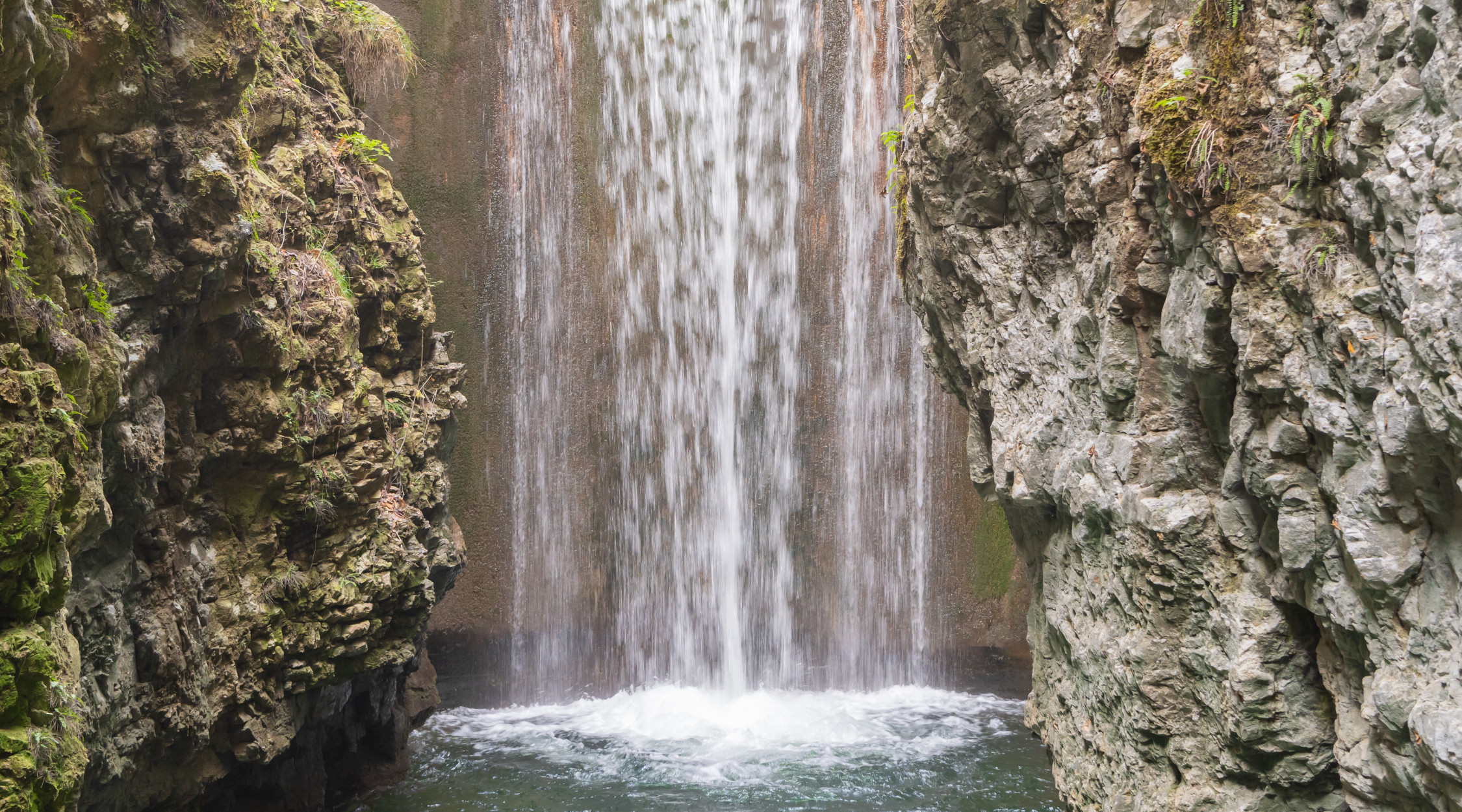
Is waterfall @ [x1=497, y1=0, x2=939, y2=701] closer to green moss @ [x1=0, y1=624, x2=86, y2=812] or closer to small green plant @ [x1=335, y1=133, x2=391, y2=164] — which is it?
small green plant @ [x1=335, y1=133, x2=391, y2=164]

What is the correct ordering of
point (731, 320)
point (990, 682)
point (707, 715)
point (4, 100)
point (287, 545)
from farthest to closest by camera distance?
1. point (731, 320)
2. point (990, 682)
3. point (707, 715)
4. point (287, 545)
5. point (4, 100)

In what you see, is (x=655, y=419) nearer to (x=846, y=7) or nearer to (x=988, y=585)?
(x=988, y=585)

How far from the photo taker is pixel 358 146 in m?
7.28

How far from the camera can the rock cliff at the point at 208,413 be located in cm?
313

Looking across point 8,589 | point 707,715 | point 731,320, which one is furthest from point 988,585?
point 8,589

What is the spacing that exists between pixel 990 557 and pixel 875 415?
2.08m

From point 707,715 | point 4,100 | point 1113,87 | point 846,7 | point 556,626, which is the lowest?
point 707,715

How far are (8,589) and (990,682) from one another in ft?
30.9

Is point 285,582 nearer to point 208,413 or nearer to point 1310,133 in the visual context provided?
point 208,413

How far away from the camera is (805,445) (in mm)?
10914

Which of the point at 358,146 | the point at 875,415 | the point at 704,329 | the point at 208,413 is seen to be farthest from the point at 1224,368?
the point at 704,329

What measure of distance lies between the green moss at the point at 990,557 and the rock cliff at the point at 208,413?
5829mm

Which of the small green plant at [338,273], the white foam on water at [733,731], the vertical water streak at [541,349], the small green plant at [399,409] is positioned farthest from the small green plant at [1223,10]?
the vertical water streak at [541,349]

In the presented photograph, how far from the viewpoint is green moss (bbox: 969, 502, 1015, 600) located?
10539 mm
